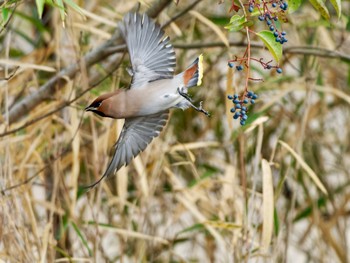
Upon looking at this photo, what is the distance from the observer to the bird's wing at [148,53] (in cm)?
153

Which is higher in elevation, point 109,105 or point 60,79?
point 60,79

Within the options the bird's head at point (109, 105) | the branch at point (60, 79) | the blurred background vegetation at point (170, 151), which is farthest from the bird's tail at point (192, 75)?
the branch at point (60, 79)

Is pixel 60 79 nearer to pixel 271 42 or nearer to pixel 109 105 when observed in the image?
pixel 109 105

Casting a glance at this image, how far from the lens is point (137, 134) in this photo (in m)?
1.61

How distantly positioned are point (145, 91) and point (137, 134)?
150 mm

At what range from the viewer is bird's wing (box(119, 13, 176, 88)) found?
5.03 feet

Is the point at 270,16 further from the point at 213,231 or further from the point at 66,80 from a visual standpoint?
the point at 213,231

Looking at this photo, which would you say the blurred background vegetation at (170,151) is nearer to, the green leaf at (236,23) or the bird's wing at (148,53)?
the bird's wing at (148,53)

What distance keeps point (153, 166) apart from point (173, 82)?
3.53 feet

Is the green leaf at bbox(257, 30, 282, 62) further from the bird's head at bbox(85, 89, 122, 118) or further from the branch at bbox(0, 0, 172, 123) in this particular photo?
the branch at bbox(0, 0, 172, 123)

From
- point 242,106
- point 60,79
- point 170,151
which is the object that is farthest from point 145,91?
→ point 170,151

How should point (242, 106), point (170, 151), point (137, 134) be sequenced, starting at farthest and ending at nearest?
1. point (170, 151)
2. point (137, 134)
3. point (242, 106)

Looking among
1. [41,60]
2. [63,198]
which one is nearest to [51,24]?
[41,60]

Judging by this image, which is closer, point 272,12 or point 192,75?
point 272,12
